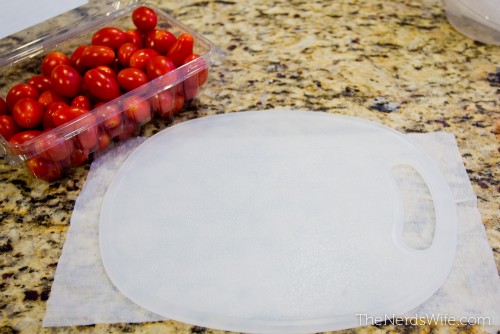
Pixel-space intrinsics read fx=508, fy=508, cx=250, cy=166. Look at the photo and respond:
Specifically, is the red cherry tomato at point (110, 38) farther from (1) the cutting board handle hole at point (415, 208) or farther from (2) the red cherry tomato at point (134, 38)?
(1) the cutting board handle hole at point (415, 208)

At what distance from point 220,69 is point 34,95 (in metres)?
0.37

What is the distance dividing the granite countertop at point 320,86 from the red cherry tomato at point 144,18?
151 mm

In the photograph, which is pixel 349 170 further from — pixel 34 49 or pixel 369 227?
pixel 34 49

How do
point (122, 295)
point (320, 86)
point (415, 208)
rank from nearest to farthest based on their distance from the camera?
point (122, 295)
point (415, 208)
point (320, 86)

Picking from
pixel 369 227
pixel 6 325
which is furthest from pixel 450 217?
pixel 6 325

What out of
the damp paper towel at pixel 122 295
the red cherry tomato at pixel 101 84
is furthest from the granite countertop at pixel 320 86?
the red cherry tomato at pixel 101 84

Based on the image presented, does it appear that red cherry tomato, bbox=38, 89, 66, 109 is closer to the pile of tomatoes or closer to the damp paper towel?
the pile of tomatoes

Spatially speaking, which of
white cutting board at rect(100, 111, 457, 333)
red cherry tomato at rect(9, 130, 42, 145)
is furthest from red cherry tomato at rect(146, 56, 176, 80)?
red cherry tomato at rect(9, 130, 42, 145)

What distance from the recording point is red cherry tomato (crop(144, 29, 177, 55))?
0.91 m

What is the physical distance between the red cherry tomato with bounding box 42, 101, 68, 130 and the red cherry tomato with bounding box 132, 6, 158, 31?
241 millimetres

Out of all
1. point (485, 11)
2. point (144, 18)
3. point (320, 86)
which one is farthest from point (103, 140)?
point (485, 11)

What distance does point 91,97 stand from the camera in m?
0.84

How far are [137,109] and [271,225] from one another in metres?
0.30

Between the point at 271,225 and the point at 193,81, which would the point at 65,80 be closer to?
the point at 193,81
